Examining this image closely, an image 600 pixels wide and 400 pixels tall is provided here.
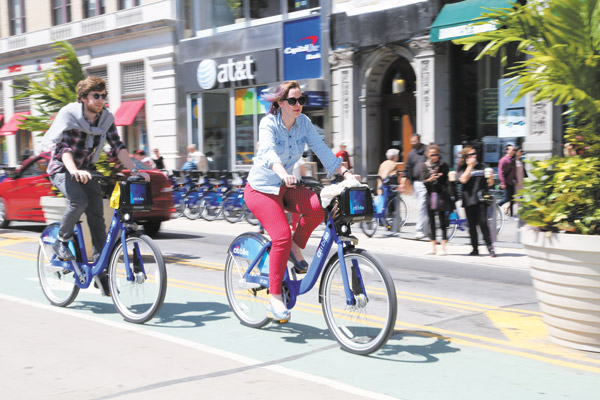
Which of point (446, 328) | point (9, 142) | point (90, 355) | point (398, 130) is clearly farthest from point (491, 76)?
point (9, 142)

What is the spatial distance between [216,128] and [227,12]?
420cm

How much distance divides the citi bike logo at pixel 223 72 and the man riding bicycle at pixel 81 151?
17.9 metres

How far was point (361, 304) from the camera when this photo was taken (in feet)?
15.7

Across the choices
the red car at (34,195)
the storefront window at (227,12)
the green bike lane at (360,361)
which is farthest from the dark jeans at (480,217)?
the storefront window at (227,12)

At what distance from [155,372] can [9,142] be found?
34590mm

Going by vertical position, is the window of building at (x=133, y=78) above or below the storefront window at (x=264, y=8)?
below

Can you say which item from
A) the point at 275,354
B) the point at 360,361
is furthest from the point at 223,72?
the point at 360,361

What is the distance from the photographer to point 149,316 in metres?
5.71

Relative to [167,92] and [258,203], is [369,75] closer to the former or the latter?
[167,92]

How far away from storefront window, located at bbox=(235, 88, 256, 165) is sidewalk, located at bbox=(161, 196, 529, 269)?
8.50 meters

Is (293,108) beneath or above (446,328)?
above

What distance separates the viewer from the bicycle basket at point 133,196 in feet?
19.0

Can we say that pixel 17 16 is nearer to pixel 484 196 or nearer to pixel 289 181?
pixel 484 196

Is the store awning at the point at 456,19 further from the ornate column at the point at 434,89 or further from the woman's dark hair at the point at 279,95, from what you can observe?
the woman's dark hair at the point at 279,95
